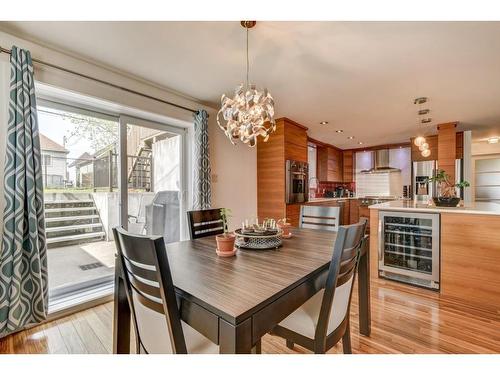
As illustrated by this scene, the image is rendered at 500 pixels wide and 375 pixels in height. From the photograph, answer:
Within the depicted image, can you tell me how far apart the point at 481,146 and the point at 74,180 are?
27.9 ft

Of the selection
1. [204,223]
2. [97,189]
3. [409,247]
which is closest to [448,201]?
[409,247]

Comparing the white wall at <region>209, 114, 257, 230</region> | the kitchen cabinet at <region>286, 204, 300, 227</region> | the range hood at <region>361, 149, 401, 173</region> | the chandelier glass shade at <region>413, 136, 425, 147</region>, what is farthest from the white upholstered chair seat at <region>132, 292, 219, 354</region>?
the range hood at <region>361, 149, 401, 173</region>

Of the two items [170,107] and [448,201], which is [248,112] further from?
[448,201]

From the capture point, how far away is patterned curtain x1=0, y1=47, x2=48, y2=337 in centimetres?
174

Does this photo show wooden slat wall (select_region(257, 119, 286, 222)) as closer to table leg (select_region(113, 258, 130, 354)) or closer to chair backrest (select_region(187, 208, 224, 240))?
chair backrest (select_region(187, 208, 224, 240))

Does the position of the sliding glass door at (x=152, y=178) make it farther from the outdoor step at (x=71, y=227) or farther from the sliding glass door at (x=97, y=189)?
the outdoor step at (x=71, y=227)

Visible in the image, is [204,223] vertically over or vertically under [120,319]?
over

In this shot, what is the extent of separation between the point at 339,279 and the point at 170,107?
2670 millimetres

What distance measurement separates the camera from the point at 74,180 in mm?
2508

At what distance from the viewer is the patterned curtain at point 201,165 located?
10.1 feet

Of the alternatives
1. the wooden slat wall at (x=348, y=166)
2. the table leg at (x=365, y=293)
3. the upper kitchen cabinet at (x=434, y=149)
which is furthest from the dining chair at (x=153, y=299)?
the wooden slat wall at (x=348, y=166)

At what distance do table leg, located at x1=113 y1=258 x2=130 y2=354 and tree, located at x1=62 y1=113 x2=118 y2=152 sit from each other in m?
1.89

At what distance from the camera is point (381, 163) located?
6359 mm
